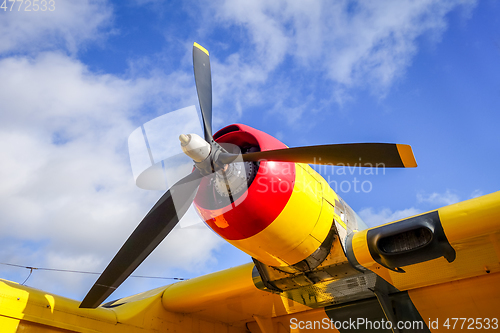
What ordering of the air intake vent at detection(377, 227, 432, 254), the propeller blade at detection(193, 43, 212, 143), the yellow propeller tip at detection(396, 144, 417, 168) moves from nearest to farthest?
the yellow propeller tip at detection(396, 144, 417, 168), the air intake vent at detection(377, 227, 432, 254), the propeller blade at detection(193, 43, 212, 143)

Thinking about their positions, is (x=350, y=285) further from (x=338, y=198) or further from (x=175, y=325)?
(x=175, y=325)

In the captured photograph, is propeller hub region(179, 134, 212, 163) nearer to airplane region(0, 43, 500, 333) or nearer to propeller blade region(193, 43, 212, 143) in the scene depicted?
airplane region(0, 43, 500, 333)

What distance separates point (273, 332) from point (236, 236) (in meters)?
3.18

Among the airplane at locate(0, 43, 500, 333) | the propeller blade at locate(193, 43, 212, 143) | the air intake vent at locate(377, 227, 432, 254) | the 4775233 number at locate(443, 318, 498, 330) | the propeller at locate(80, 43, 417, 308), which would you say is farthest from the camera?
the 4775233 number at locate(443, 318, 498, 330)

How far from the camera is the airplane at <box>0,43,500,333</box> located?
3.84 m

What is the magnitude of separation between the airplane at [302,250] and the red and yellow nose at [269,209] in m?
0.01

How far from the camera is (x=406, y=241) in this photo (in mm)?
4062

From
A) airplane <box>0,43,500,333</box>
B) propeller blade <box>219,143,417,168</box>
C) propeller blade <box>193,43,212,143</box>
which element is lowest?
airplane <box>0,43,500,333</box>

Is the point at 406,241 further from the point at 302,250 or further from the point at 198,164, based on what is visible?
the point at 198,164

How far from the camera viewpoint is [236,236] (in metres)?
4.07

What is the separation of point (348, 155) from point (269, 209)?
1.01m

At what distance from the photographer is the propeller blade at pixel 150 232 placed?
3.98m

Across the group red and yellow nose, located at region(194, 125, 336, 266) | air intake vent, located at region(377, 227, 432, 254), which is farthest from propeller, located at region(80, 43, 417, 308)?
air intake vent, located at region(377, 227, 432, 254)

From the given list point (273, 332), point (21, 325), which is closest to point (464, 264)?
point (273, 332)
